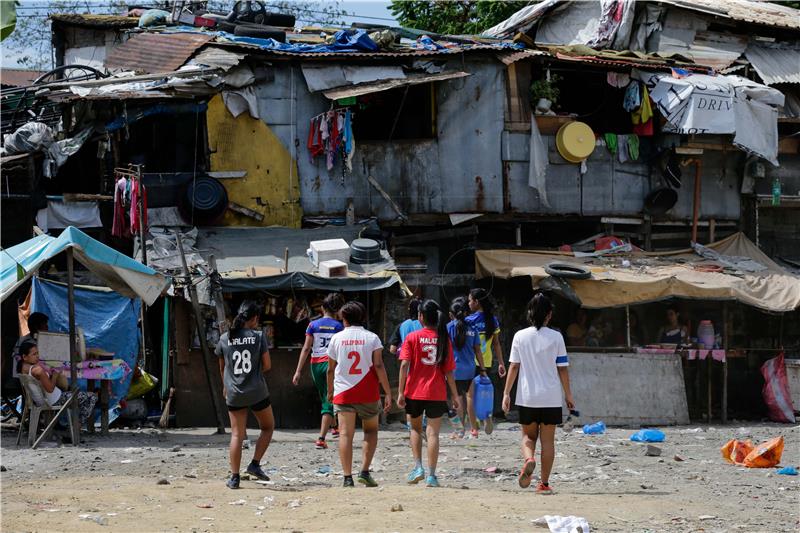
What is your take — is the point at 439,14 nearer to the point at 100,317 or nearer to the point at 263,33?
the point at 263,33

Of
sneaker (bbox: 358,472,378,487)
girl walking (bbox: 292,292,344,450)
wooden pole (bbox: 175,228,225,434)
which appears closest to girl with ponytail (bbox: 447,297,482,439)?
girl walking (bbox: 292,292,344,450)

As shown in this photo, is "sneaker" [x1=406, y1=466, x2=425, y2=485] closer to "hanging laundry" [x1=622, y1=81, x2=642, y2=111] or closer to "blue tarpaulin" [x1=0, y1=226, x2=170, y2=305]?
"blue tarpaulin" [x1=0, y1=226, x2=170, y2=305]

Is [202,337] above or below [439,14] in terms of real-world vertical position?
below

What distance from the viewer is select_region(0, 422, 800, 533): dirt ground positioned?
8.38 m

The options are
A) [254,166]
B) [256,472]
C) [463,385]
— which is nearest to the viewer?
[256,472]

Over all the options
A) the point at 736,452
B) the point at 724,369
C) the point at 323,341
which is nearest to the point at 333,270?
the point at 323,341

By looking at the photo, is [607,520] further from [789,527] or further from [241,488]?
[241,488]

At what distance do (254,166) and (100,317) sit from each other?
14.1ft

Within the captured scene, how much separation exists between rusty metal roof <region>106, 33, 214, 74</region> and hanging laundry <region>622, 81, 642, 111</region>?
7475mm

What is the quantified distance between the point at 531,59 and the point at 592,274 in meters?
4.16

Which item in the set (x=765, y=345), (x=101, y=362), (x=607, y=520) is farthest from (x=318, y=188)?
(x=607, y=520)

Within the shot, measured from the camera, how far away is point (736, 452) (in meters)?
13.1

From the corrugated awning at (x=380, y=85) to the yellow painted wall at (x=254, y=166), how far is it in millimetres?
1334

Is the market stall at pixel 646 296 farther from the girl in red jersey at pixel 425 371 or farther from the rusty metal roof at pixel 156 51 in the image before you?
the girl in red jersey at pixel 425 371
